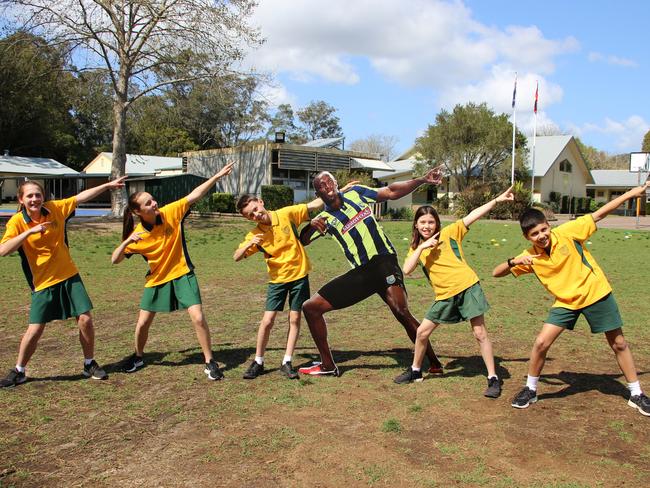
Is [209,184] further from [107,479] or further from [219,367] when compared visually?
[107,479]

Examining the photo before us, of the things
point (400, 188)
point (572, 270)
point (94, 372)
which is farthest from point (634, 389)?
point (94, 372)

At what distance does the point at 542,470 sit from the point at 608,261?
43.1ft

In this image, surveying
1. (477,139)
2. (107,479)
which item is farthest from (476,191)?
(107,479)

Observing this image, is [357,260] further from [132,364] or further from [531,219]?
[132,364]

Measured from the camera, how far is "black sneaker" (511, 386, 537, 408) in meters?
4.71

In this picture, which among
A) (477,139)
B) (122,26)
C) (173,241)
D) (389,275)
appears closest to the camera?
(389,275)

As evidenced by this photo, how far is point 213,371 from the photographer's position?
218 inches

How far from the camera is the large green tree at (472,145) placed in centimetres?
4369

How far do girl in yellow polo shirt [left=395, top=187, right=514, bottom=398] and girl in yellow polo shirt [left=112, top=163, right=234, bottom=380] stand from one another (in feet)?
6.71

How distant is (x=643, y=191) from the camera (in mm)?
4832

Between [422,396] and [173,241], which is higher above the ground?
[173,241]

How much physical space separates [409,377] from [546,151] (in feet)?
165

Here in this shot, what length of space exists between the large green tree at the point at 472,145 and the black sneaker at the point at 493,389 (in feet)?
130

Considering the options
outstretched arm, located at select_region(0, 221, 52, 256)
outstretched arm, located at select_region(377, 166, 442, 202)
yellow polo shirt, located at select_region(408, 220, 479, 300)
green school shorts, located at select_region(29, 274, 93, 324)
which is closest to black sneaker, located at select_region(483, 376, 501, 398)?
yellow polo shirt, located at select_region(408, 220, 479, 300)
